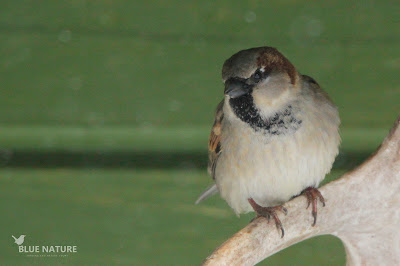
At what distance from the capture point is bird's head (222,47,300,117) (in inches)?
39.8

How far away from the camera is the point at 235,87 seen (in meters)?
1.01

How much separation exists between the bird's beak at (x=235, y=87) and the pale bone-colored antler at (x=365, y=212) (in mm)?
200

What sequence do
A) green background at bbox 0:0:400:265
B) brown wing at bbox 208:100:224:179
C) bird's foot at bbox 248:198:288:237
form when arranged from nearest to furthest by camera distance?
bird's foot at bbox 248:198:288:237 → brown wing at bbox 208:100:224:179 → green background at bbox 0:0:400:265

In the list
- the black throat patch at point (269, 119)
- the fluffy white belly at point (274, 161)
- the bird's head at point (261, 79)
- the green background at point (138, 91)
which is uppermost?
the green background at point (138, 91)

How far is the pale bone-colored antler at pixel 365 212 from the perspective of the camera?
3.32ft

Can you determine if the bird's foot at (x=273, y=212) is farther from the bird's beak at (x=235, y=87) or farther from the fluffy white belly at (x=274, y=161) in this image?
the bird's beak at (x=235, y=87)

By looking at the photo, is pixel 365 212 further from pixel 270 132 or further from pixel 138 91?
pixel 138 91

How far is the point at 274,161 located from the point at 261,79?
0.16m

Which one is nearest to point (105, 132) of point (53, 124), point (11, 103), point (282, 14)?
point (53, 124)

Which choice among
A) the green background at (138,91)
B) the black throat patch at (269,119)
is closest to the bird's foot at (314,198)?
the black throat patch at (269,119)

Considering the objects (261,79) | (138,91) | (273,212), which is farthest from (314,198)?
(138,91)

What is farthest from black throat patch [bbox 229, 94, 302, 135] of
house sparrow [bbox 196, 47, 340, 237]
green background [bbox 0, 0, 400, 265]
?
green background [bbox 0, 0, 400, 265]

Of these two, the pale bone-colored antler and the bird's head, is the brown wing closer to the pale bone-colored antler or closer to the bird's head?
the bird's head

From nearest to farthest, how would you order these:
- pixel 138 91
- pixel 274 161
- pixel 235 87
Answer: pixel 235 87 < pixel 274 161 < pixel 138 91
